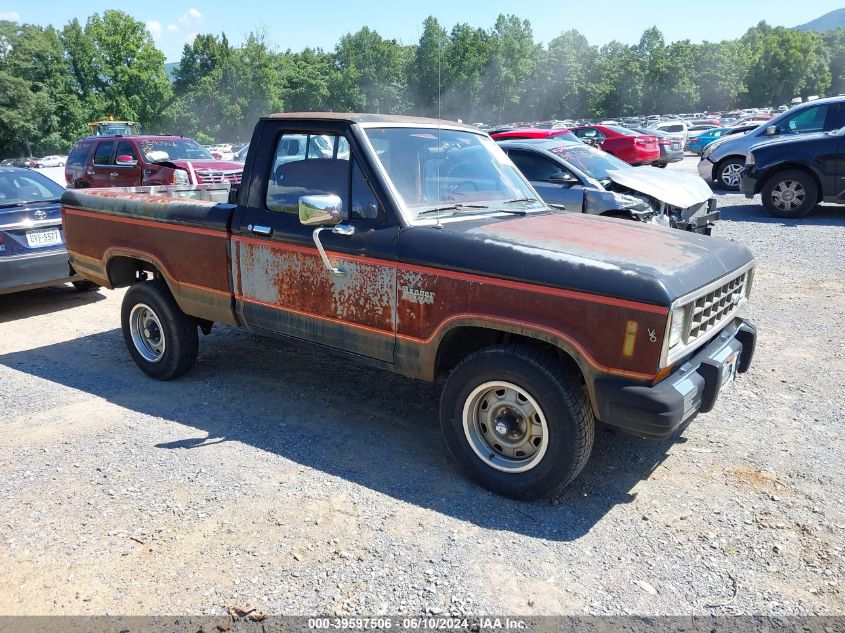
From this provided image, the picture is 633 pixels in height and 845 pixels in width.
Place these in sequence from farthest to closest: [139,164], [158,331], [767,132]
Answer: [767,132], [139,164], [158,331]

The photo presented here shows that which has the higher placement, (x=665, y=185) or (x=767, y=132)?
(x=767, y=132)

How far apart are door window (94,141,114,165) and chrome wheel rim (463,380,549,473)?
12.2 metres

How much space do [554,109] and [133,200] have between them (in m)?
95.4

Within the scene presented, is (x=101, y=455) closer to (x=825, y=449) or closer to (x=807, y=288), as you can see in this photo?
(x=825, y=449)

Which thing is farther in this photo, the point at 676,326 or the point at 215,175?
the point at 215,175

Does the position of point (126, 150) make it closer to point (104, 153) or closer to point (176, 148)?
point (104, 153)

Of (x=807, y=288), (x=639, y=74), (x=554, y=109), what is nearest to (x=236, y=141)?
(x=554, y=109)

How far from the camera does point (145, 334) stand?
5609 mm

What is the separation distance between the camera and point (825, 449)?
4195mm

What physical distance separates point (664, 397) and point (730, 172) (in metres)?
13.9

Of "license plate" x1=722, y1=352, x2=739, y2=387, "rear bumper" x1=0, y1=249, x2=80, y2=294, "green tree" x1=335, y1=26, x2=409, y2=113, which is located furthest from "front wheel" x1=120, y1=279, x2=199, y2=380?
"green tree" x1=335, y1=26, x2=409, y2=113

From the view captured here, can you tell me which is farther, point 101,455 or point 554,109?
point 554,109

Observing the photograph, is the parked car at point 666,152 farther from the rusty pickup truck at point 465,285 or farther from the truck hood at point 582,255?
the truck hood at point 582,255

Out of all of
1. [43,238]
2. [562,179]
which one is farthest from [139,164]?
[562,179]
